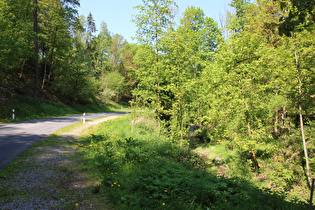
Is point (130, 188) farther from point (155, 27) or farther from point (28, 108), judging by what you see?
point (28, 108)

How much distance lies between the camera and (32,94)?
19.7 meters

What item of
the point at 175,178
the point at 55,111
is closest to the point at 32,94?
the point at 55,111

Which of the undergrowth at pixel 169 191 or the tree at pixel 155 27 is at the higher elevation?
the tree at pixel 155 27

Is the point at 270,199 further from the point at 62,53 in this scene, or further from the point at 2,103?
the point at 62,53

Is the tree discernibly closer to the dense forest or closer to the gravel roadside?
the dense forest

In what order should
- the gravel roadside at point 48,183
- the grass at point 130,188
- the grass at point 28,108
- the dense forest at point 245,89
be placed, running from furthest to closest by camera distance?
the grass at point 28,108
the dense forest at point 245,89
the grass at point 130,188
the gravel roadside at point 48,183

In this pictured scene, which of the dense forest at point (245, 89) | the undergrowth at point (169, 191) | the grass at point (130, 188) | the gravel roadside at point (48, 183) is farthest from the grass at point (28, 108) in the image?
the undergrowth at point (169, 191)

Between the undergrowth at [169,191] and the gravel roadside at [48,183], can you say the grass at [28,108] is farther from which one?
the undergrowth at [169,191]

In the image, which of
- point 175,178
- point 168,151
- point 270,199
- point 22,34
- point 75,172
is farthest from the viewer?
point 22,34

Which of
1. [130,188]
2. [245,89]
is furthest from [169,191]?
[245,89]

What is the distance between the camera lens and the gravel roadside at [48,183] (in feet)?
12.5

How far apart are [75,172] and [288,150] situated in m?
10.7

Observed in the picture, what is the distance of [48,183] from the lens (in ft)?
15.2

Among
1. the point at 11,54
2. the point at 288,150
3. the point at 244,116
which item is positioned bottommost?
the point at 288,150
